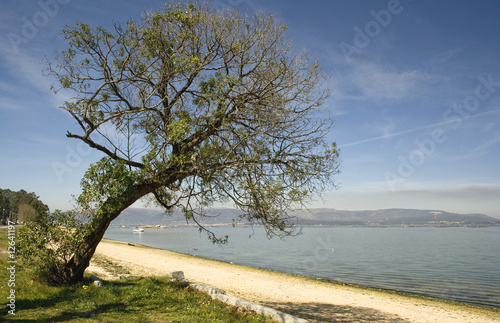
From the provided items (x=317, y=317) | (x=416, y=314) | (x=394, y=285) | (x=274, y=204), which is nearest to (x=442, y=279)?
(x=394, y=285)

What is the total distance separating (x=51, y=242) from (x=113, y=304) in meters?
3.28

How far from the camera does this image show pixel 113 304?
9.31 metres

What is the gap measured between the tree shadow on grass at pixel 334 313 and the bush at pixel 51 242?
8.82 meters

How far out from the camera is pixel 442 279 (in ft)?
99.5

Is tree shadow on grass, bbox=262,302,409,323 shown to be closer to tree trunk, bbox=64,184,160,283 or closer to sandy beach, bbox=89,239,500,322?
sandy beach, bbox=89,239,500,322

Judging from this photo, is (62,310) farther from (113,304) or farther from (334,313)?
(334,313)

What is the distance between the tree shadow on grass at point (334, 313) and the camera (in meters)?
13.7

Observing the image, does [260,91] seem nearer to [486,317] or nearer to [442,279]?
[486,317]

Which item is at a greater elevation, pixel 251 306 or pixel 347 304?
pixel 251 306

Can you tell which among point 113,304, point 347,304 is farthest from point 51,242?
point 347,304

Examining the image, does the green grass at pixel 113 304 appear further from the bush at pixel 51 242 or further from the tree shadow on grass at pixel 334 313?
the tree shadow on grass at pixel 334 313

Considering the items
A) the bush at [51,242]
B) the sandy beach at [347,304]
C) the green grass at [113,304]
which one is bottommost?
the sandy beach at [347,304]

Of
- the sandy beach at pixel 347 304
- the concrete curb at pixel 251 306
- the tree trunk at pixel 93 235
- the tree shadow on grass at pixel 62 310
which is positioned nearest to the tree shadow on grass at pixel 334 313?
the sandy beach at pixel 347 304

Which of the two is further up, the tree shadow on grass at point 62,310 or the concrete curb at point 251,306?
the tree shadow on grass at point 62,310
